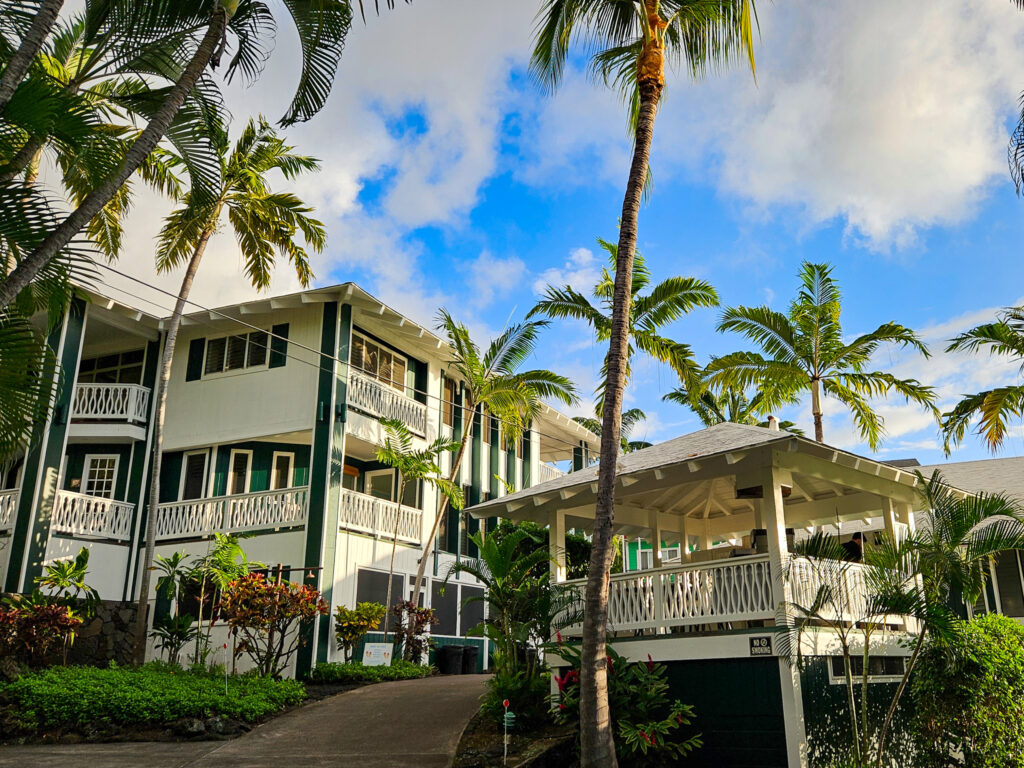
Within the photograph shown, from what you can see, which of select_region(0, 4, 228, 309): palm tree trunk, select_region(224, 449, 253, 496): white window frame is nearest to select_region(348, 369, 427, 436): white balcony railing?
select_region(224, 449, 253, 496): white window frame

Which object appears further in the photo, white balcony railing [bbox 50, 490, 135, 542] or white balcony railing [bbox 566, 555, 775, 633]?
white balcony railing [bbox 50, 490, 135, 542]

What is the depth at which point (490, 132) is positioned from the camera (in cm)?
1359

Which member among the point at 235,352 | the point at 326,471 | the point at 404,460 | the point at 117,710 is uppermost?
the point at 235,352

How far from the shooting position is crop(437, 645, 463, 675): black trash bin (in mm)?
21125

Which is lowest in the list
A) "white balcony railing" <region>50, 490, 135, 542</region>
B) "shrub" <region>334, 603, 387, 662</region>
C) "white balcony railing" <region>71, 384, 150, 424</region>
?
"shrub" <region>334, 603, 387, 662</region>

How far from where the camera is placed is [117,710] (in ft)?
45.0

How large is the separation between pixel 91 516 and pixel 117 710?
7.99 metres

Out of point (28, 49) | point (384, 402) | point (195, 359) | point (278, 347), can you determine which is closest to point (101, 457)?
point (195, 359)

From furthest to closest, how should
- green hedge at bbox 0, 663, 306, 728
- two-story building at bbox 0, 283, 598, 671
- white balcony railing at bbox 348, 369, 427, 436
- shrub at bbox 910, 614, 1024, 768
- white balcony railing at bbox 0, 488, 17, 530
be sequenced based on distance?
1. white balcony railing at bbox 348, 369, 427, 436
2. two-story building at bbox 0, 283, 598, 671
3. white balcony railing at bbox 0, 488, 17, 530
4. green hedge at bbox 0, 663, 306, 728
5. shrub at bbox 910, 614, 1024, 768

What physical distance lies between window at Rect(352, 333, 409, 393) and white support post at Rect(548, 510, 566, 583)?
859cm

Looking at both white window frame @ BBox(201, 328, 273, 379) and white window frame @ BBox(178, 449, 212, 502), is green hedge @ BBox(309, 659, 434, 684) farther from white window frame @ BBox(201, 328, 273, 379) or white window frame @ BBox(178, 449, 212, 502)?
white window frame @ BBox(201, 328, 273, 379)

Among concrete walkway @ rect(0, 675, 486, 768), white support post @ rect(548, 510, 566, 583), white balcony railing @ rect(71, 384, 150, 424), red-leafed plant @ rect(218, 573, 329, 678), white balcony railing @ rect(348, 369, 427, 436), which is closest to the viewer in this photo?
concrete walkway @ rect(0, 675, 486, 768)

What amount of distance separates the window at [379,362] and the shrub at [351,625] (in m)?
5.78

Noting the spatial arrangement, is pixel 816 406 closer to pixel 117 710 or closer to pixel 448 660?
pixel 448 660
